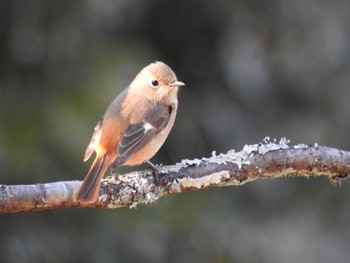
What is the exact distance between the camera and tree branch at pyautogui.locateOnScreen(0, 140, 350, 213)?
16.0ft

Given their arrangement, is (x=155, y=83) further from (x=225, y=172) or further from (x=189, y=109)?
(x=189, y=109)

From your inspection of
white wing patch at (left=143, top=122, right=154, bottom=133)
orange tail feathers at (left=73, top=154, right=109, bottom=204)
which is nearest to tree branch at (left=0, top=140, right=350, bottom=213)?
orange tail feathers at (left=73, top=154, right=109, bottom=204)

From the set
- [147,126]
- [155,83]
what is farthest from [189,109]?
[147,126]

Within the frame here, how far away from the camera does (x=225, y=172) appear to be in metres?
4.96

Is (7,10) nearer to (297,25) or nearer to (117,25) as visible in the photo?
(117,25)

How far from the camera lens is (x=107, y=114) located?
5859 mm

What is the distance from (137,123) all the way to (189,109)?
11.2 feet

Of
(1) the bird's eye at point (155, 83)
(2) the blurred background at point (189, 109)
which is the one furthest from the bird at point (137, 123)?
(2) the blurred background at point (189, 109)

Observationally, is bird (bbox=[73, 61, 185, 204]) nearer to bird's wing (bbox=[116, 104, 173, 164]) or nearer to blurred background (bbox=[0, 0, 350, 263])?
bird's wing (bbox=[116, 104, 173, 164])

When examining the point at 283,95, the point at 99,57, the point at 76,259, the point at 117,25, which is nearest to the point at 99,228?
the point at 76,259

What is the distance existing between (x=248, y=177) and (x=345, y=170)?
0.52 meters

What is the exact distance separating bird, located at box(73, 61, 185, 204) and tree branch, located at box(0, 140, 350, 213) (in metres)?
0.18

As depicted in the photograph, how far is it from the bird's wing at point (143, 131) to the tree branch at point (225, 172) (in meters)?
0.51

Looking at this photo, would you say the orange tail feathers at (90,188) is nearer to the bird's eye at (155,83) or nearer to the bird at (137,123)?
the bird at (137,123)
